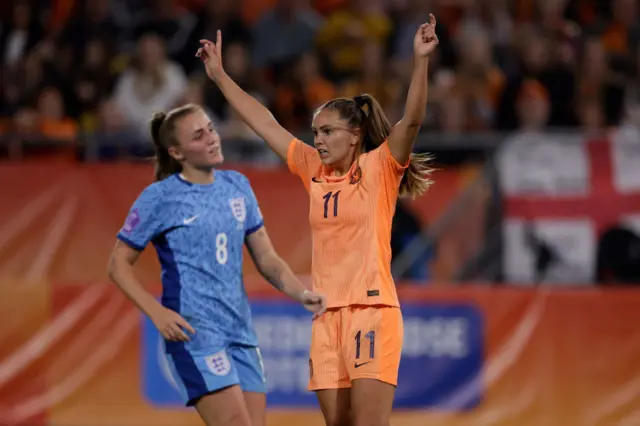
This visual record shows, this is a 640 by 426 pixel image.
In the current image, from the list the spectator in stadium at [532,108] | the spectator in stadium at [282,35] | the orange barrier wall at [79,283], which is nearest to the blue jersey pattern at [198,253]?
the orange barrier wall at [79,283]

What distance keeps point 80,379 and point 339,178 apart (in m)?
5.28

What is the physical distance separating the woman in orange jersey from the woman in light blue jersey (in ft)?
1.10

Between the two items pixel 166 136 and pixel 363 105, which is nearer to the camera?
pixel 363 105

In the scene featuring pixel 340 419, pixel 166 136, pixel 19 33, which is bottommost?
pixel 340 419

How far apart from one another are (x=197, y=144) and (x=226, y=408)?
1.53 meters

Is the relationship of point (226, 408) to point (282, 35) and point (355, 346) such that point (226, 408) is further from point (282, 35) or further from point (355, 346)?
point (282, 35)

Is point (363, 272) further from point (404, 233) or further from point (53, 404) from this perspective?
point (53, 404)

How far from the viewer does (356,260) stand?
584 cm

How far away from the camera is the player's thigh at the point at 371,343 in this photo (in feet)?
18.9

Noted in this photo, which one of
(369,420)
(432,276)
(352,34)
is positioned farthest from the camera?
(352,34)

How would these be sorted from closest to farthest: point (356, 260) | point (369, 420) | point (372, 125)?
point (369, 420) → point (356, 260) → point (372, 125)

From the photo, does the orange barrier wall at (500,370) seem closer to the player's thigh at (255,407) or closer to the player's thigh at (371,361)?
the player's thigh at (255,407)

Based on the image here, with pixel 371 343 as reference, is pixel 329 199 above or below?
above

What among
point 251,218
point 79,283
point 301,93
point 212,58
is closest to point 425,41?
point 212,58
